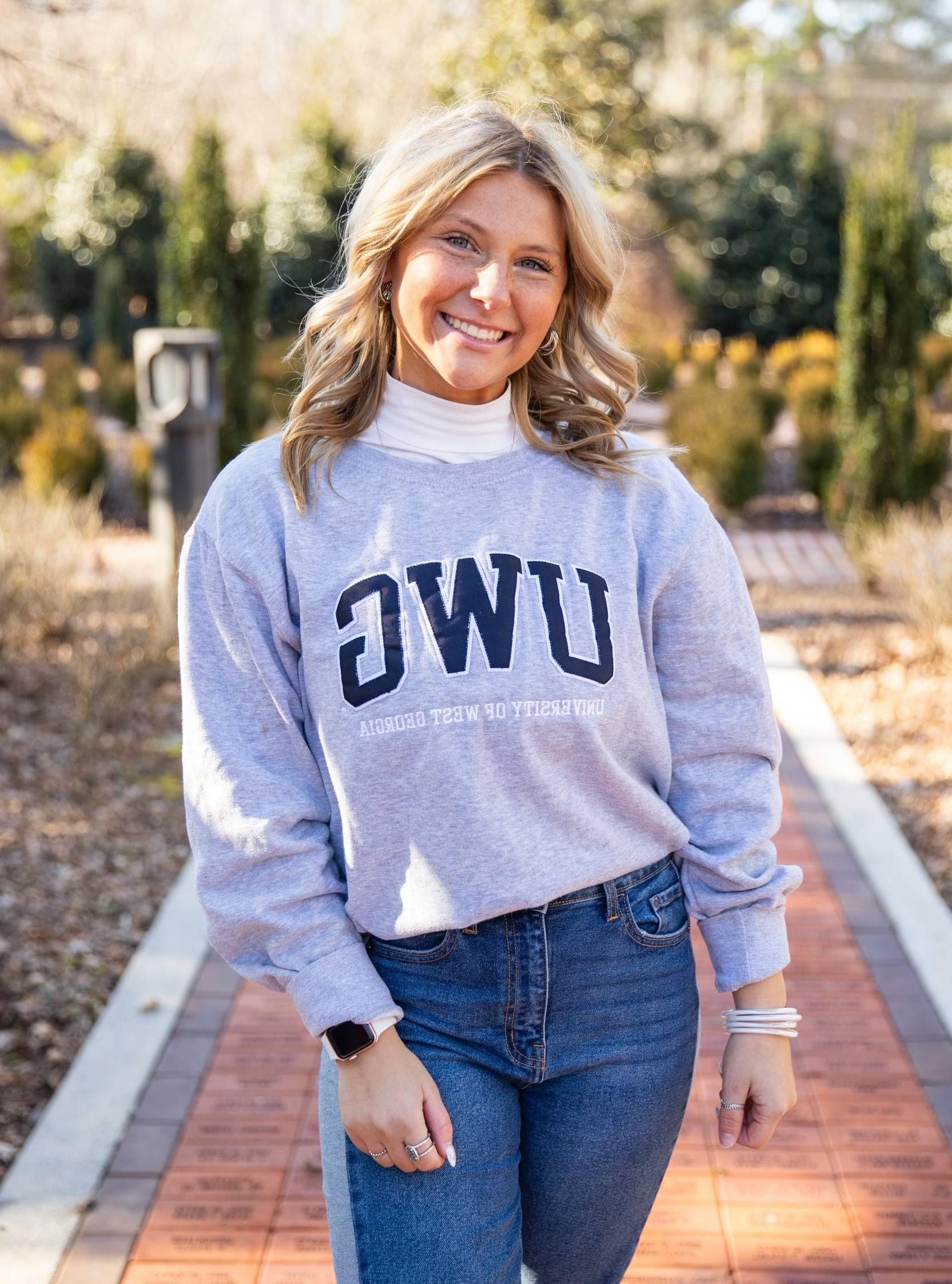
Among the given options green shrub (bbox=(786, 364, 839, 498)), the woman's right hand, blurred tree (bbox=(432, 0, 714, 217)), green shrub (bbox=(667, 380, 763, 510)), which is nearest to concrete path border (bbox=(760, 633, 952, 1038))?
the woman's right hand

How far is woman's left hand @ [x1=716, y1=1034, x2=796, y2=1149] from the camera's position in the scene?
1.54 metres

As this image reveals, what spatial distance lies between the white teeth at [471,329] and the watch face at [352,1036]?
77 centimetres

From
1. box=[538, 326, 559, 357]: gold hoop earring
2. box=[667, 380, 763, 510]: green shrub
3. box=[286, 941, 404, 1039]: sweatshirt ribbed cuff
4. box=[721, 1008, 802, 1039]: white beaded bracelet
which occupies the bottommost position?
box=[667, 380, 763, 510]: green shrub

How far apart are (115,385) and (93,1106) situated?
1039cm

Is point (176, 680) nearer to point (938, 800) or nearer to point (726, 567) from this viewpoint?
point (938, 800)

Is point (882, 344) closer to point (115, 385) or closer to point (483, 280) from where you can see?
Result: point (115, 385)

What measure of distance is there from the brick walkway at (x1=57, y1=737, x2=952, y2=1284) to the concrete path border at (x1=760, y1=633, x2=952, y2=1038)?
0.13 metres

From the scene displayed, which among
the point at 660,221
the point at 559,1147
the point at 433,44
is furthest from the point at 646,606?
the point at 660,221

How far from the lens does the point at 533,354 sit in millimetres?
1612

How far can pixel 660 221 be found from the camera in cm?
2169

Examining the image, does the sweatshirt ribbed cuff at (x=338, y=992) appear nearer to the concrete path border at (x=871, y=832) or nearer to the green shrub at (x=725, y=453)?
the concrete path border at (x=871, y=832)

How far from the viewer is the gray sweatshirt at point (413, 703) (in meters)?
1.40

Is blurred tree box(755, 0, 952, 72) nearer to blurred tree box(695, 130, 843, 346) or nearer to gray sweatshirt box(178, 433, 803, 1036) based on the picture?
blurred tree box(695, 130, 843, 346)

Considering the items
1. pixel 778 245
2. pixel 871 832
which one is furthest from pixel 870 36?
pixel 871 832
